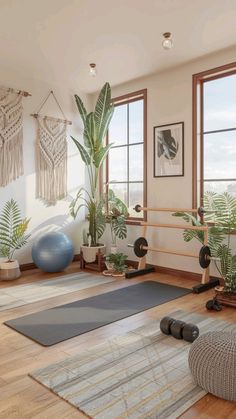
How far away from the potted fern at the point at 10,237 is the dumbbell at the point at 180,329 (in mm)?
2477

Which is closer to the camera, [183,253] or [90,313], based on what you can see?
[90,313]

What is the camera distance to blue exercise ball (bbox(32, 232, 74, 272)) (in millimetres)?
4520

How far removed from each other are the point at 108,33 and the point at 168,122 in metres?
1.49

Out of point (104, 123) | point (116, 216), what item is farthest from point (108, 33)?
point (116, 216)

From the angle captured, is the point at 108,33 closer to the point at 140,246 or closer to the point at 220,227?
the point at 220,227

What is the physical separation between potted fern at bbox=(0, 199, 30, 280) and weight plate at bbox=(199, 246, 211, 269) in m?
2.28

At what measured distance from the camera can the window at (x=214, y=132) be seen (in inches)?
161

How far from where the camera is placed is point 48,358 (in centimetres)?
224

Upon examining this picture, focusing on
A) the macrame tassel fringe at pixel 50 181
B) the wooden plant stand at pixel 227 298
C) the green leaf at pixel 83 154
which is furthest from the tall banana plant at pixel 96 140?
the wooden plant stand at pixel 227 298

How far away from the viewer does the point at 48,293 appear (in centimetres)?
375

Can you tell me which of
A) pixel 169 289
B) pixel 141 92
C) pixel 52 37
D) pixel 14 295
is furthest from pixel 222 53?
pixel 14 295

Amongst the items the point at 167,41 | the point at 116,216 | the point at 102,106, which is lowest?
the point at 116,216

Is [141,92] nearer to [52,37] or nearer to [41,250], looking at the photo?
[52,37]

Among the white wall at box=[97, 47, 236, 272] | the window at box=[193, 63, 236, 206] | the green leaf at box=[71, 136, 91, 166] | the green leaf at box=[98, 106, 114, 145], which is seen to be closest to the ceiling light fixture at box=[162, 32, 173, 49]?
the white wall at box=[97, 47, 236, 272]
